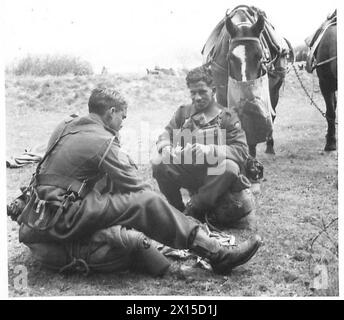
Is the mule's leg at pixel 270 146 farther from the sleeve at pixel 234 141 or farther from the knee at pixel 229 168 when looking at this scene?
the knee at pixel 229 168

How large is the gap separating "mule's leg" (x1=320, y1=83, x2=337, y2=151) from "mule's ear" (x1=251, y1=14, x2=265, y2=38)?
999mm

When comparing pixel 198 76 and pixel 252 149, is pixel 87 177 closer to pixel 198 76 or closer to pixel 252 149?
pixel 198 76

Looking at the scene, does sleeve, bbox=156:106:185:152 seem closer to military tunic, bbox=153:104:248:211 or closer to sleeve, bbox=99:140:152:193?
military tunic, bbox=153:104:248:211

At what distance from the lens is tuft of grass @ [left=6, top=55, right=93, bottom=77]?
5.39 metres

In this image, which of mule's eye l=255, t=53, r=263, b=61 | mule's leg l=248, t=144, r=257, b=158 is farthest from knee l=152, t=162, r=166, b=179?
mule's eye l=255, t=53, r=263, b=61

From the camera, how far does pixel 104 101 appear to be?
4.67 metres

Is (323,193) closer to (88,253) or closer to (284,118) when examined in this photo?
(284,118)

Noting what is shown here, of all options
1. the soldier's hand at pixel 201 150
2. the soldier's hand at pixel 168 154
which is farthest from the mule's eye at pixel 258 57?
the soldier's hand at pixel 168 154

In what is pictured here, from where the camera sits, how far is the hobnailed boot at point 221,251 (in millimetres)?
4559

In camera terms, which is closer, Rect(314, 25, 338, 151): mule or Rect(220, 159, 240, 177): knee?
Rect(220, 159, 240, 177): knee

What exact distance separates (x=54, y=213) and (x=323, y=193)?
94.6 inches

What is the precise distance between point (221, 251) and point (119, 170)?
1012mm

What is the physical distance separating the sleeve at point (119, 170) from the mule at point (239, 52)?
1408mm

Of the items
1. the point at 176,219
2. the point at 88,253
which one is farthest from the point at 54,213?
the point at 176,219
